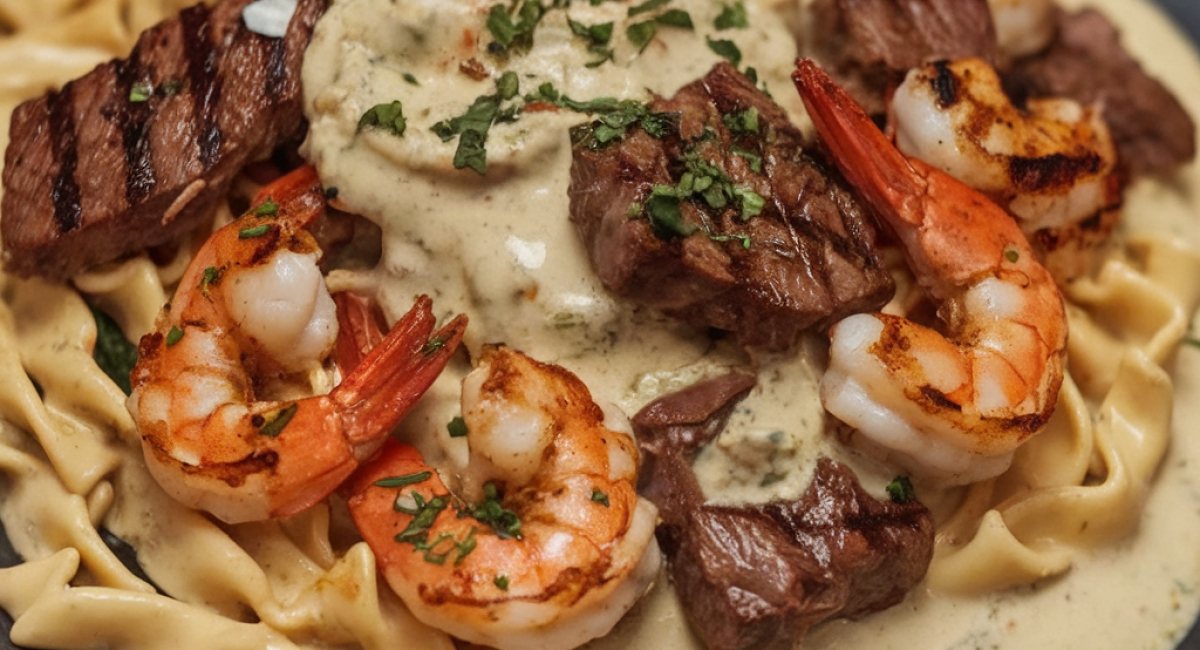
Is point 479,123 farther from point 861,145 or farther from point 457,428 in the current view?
point 861,145

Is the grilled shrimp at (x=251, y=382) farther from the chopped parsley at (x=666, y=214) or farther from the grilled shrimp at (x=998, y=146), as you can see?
the grilled shrimp at (x=998, y=146)

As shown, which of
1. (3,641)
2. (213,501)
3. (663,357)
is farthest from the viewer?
(663,357)

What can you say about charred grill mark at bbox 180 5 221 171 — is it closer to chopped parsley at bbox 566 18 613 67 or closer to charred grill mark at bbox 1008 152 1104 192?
chopped parsley at bbox 566 18 613 67

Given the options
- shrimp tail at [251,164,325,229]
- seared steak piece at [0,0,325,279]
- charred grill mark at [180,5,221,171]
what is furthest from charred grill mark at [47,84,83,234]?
shrimp tail at [251,164,325,229]

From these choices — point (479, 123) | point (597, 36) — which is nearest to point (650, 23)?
point (597, 36)

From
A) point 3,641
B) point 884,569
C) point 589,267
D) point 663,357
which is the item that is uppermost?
point 589,267

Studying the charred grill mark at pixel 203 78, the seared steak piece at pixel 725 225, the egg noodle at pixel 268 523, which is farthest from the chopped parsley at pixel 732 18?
the charred grill mark at pixel 203 78

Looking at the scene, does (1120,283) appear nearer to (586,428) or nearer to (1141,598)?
(1141,598)

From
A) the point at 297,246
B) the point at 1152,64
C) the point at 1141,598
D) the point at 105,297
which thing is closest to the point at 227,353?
the point at 297,246
